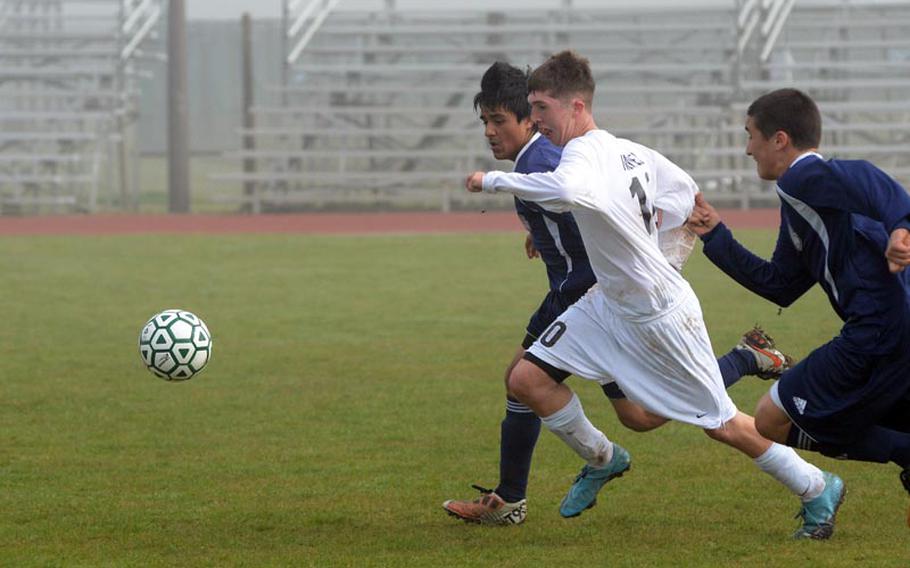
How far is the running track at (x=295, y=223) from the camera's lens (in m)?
20.7

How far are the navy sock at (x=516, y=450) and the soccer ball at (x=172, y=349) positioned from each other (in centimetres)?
171

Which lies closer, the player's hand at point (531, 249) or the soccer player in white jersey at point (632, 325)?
the soccer player in white jersey at point (632, 325)

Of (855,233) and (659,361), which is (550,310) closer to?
(659,361)

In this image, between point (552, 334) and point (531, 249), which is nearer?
point (552, 334)

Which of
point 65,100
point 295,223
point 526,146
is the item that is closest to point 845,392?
point 526,146

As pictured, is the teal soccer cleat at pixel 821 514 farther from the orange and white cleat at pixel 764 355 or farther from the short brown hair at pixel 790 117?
the short brown hair at pixel 790 117

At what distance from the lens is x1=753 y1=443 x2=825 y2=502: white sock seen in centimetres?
524

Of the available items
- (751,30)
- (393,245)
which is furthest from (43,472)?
(751,30)

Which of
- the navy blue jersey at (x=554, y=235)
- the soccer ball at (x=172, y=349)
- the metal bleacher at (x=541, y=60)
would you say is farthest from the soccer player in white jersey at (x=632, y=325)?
the metal bleacher at (x=541, y=60)

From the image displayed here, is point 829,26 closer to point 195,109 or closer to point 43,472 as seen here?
point 195,109

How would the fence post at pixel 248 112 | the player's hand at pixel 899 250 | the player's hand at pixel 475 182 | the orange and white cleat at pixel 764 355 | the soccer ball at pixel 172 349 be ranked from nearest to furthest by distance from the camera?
the player's hand at pixel 899 250 < the player's hand at pixel 475 182 < the orange and white cleat at pixel 764 355 < the soccer ball at pixel 172 349 < the fence post at pixel 248 112

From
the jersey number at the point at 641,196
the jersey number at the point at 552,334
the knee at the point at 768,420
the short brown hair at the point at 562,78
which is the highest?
the short brown hair at the point at 562,78

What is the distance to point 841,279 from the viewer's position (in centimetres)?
487

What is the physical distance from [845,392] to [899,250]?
626 mm
